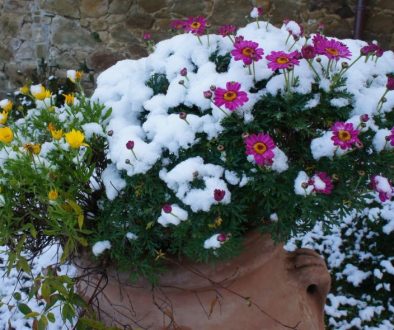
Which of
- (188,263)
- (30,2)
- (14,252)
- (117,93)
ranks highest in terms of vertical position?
(30,2)

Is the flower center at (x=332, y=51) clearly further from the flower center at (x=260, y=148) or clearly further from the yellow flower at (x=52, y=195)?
the yellow flower at (x=52, y=195)

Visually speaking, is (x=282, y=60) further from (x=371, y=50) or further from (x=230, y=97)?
(x=371, y=50)

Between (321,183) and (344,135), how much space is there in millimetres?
101

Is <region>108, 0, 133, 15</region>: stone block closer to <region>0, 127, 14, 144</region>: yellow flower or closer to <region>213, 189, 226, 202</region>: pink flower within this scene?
<region>0, 127, 14, 144</region>: yellow flower

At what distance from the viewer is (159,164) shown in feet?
3.65

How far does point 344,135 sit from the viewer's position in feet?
3.31

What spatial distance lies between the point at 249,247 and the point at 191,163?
263 mm

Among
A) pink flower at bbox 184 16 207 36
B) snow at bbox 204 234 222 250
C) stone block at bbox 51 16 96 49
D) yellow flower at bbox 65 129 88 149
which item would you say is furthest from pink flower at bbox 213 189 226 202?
stone block at bbox 51 16 96 49

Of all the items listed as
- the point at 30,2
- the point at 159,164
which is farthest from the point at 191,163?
the point at 30,2

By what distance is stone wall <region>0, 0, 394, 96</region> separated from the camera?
3.68 m

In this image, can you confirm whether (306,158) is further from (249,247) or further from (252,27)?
(252,27)

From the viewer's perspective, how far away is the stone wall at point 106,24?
3684 mm


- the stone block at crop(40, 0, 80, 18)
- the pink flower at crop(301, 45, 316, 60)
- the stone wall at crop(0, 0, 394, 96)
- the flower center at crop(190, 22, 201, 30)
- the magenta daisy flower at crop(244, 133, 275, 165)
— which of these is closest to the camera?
the magenta daisy flower at crop(244, 133, 275, 165)

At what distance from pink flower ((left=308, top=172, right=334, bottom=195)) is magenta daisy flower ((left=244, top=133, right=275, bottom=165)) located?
0.31 ft
